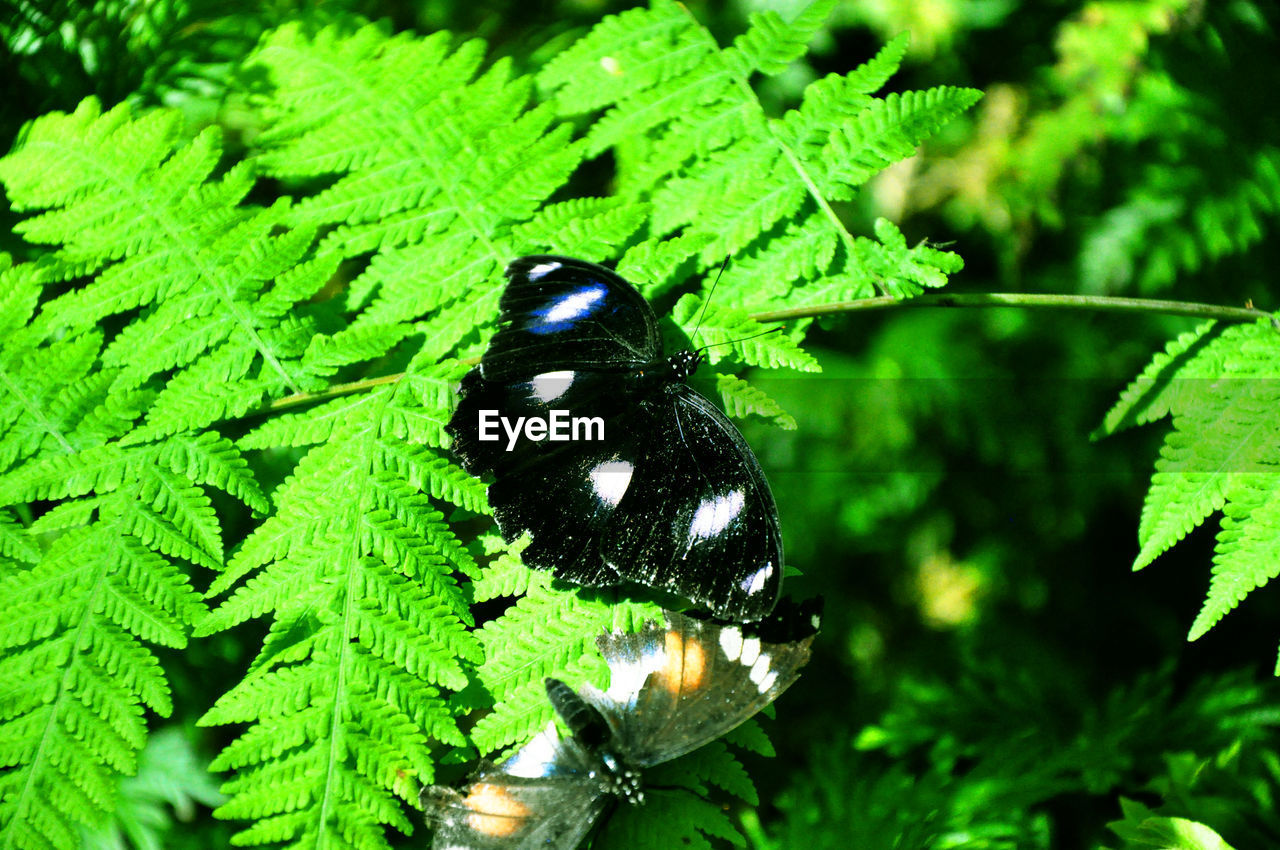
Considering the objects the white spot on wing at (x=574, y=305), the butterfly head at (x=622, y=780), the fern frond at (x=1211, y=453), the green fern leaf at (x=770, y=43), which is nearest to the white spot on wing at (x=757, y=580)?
the butterfly head at (x=622, y=780)

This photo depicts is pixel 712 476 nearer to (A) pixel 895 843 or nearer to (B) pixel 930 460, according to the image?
(A) pixel 895 843

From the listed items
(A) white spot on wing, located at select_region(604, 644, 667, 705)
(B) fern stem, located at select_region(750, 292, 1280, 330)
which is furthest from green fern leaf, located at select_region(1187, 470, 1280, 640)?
(A) white spot on wing, located at select_region(604, 644, 667, 705)

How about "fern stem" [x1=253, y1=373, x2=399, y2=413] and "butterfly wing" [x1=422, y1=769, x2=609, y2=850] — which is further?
"fern stem" [x1=253, y1=373, x2=399, y2=413]

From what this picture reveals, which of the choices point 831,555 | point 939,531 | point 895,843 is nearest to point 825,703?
point 831,555

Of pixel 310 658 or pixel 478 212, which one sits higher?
pixel 478 212

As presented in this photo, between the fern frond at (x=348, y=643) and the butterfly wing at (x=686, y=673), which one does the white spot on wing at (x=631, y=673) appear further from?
the fern frond at (x=348, y=643)

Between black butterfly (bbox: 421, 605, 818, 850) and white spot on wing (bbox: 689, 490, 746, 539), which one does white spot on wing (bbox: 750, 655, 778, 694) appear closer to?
black butterfly (bbox: 421, 605, 818, 850)

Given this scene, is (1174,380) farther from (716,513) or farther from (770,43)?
(770,43)
